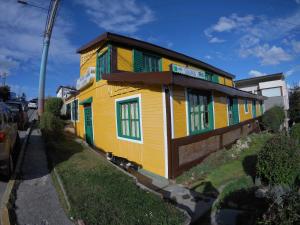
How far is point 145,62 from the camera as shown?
11133 mm

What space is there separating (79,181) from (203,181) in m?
3.55

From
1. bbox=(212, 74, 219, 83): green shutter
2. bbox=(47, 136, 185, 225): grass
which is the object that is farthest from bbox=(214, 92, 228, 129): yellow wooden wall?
bbox=(212, 74, 219, 83): green shutter

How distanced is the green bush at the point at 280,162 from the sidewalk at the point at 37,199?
4.19m

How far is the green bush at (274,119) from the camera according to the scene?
1559 centimetres

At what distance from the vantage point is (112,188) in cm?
509

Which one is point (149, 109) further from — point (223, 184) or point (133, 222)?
point (133, 222)

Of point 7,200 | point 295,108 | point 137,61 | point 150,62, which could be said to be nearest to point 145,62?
point 150,62

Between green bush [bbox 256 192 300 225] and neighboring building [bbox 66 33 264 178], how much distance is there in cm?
384

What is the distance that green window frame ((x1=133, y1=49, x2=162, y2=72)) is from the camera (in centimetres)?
1051

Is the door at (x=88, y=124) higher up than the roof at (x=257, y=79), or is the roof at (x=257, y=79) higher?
the roof at (x=257, y=79)

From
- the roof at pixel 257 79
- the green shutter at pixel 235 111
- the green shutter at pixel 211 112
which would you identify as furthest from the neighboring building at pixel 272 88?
the green shutter at pixel 211 112

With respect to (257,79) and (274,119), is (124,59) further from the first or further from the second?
(257,79)

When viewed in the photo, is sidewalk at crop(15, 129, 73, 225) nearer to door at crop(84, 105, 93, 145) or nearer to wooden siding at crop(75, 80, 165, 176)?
wooden siding at crop(75, 80, 165, 176)

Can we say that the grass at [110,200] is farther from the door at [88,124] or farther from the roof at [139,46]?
the roof at [139,46]
